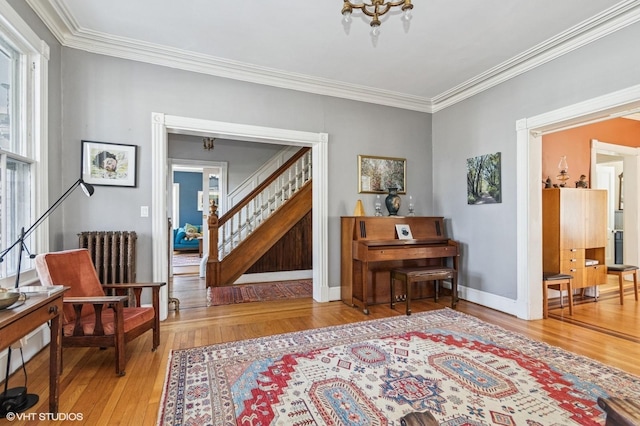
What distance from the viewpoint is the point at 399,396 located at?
1.94m

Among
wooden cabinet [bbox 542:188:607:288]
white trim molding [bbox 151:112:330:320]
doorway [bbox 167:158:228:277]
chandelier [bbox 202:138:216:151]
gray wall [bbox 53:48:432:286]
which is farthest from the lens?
doorway [bbox 167:158:228:277]

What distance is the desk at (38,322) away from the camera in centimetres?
133

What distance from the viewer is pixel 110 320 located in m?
2.30

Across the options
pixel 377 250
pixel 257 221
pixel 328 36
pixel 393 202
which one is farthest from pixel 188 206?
pixel 328 36

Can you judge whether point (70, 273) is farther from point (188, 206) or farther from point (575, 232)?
point (188, 206)

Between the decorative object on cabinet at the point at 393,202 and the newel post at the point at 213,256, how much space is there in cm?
280

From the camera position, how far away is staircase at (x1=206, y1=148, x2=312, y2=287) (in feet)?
16.4

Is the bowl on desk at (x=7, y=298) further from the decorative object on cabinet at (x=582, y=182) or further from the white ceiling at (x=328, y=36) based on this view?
the decorative object on cabinet at (x=582, y=182)

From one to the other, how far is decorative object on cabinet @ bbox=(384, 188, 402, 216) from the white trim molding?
2.95 feet

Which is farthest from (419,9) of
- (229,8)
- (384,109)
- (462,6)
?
(384,109)

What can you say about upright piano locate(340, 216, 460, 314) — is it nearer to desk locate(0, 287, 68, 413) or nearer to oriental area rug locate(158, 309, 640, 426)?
oriental area rug locate(158, 309, 640, 426)

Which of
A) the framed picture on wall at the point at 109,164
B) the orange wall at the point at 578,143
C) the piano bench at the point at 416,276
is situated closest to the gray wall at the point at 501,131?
the piano bench at the point at 416,276

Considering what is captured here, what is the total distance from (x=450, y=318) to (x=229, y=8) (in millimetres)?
3802

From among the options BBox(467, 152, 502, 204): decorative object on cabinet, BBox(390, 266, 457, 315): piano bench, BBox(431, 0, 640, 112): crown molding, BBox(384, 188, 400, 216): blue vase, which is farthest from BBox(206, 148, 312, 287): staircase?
BBox(431, 0, 640, 112): crown molding
